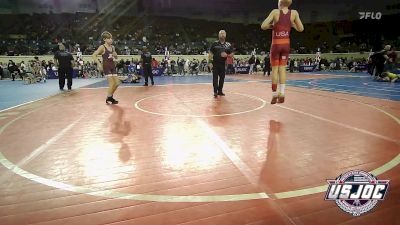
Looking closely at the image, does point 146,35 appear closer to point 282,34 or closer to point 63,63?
point 63,63

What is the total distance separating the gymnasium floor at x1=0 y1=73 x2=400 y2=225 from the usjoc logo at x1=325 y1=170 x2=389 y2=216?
0.25 feet

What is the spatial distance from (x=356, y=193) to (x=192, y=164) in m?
1.93

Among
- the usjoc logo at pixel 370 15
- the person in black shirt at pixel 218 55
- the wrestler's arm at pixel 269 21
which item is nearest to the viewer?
the wrestler's arm at pixel 269 21

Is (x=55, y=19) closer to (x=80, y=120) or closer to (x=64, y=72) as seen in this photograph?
(x=64, y=72)

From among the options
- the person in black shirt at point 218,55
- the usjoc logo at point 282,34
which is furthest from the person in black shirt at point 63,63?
the usjoc logo at point 282,34

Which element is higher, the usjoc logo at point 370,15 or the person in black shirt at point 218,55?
the usjoc logo at point 370,15

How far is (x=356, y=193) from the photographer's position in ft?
8.32

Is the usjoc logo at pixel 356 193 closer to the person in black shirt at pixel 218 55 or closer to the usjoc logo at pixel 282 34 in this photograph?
the usjoc logo at pixel 282 34

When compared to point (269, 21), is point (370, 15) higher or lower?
higher

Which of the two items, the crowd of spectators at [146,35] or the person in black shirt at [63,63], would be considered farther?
the crowd of spectators at [146,35]

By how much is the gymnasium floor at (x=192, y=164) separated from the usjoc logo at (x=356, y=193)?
0.08m

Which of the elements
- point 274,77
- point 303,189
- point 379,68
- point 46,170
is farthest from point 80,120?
point 379,68

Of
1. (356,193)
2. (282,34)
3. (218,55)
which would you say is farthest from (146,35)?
(356,193)

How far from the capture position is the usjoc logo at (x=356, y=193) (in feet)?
8.29
